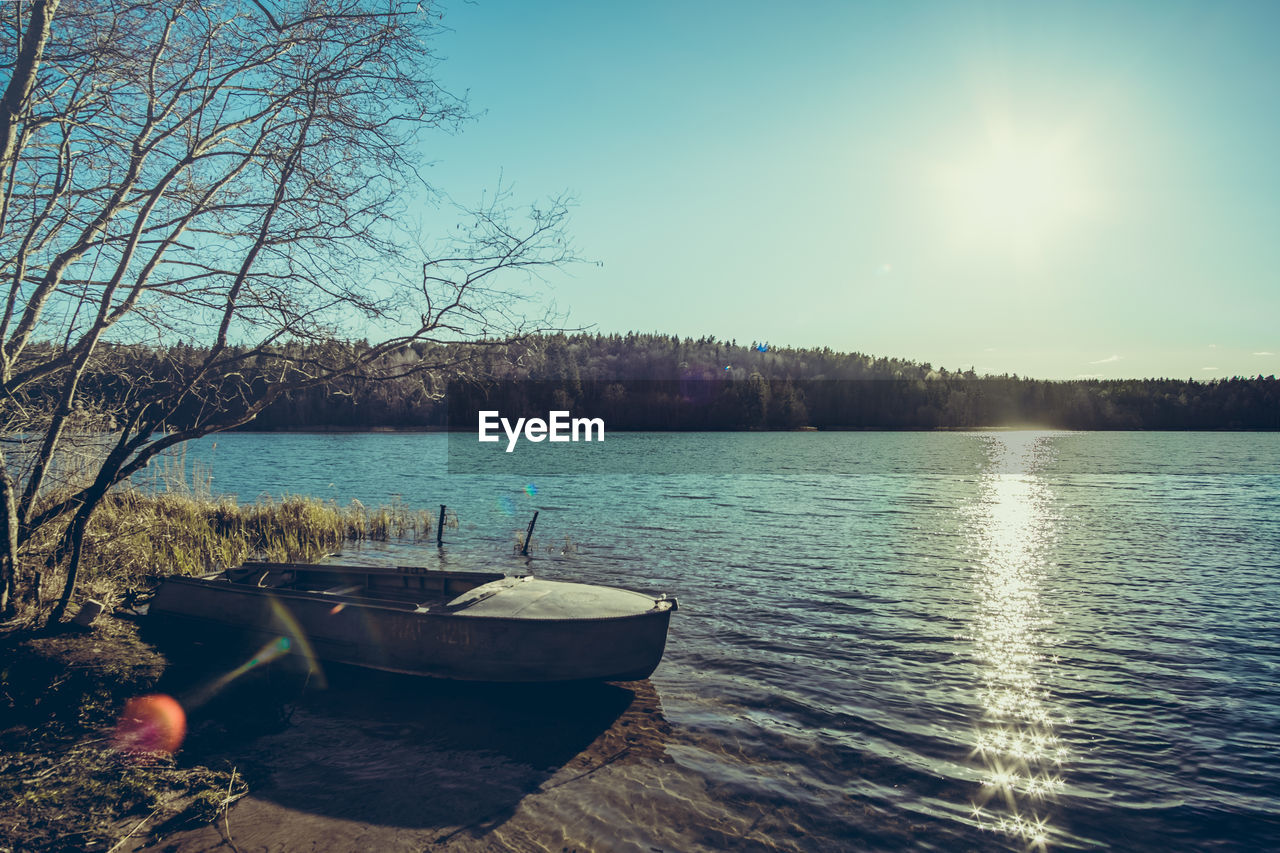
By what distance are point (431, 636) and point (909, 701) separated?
6532 mm

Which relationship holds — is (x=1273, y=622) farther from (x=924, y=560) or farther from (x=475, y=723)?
(x=475, y=723)

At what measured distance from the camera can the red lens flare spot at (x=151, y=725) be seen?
23.8 ft

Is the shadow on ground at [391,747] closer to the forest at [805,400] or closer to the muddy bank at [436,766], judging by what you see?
the muddy bank at [436,766]

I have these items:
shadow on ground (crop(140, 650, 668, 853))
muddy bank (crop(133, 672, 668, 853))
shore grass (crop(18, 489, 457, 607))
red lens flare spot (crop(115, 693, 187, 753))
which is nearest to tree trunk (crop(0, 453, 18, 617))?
shore grass (crop(18, 489, 457, 607))

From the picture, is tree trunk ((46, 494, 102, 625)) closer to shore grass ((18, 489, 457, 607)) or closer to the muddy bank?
shore grass ((18, 489, 457, 607))

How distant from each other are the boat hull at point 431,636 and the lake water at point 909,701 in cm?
61

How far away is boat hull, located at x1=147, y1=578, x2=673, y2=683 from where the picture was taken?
29.1ft

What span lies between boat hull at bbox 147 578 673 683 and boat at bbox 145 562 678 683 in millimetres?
13

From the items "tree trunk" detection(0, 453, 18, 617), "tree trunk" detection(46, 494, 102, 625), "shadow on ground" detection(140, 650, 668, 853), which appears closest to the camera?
"shadow on ground" detection(140, 650, 668, 853)

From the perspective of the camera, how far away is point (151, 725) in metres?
7.80

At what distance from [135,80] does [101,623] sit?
745 centimetres

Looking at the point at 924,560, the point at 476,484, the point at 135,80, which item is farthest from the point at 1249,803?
the point at 476,484

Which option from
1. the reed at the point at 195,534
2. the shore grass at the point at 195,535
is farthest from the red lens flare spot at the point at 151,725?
the reed at the point at 195,534

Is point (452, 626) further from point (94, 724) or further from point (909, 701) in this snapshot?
point (909, 701)
